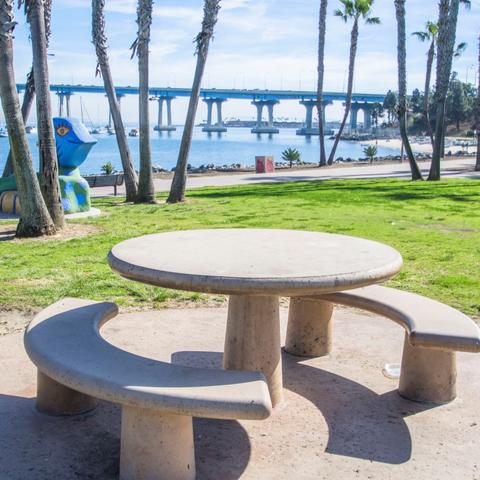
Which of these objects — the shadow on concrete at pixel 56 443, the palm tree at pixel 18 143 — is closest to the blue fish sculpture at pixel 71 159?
the palm tree at pixel 18 143

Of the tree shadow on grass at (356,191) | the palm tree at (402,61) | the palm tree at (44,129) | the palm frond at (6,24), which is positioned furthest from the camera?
the palm tree at (402,61)

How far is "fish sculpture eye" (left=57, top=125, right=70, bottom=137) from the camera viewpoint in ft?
41.0

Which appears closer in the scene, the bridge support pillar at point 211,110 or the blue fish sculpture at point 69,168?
the blue fish sculpture at point 69,168

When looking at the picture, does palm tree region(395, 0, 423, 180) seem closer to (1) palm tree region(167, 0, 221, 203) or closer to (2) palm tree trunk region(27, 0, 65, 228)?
(1) palm tree region(167, 0, 221, 203)

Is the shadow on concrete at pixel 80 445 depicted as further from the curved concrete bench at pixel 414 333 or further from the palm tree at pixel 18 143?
the palm tree at pixel 18 143

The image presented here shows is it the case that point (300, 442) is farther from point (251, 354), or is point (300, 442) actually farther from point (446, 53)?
point (446, 53)

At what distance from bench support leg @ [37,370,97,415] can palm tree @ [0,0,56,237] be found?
A: 232 inches

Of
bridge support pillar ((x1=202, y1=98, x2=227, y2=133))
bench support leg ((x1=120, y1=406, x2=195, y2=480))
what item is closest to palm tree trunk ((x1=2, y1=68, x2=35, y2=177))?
bench support leg ((x1=120, y1=406, x2=195, y2=480))

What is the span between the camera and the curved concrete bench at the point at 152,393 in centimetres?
285

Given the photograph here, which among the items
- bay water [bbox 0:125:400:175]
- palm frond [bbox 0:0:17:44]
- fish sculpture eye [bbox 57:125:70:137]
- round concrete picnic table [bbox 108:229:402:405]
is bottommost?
bay water [bbox 0:125:400:175]

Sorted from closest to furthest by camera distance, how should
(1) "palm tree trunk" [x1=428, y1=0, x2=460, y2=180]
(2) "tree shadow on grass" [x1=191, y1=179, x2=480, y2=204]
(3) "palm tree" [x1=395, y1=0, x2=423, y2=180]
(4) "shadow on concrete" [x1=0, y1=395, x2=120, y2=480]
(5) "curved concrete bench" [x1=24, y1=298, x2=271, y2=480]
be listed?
(5) "curved concrete bench" [x1=24, y1=298, x2=271, y2=480], (4) "shadow on concrete" [x1=0, y1=395, x2=120, y2=480], (2) "tree shadow on grass" [x1=191, y1=179, x2=480, y2=204], (1) "palm tree trunk" [x1=428, y1=0, x2=460, y2=180], (3) "palm tree" [x1=395, y1=0, x2=423, y2=180]

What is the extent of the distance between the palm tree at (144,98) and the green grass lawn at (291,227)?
0.75 meters

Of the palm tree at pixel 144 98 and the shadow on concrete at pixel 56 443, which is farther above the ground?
the palm tree at pixel 144 98

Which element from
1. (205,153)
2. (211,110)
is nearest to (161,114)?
(211,110)
